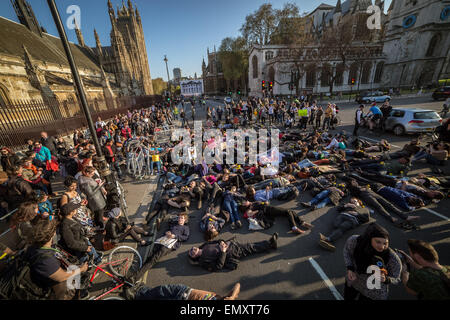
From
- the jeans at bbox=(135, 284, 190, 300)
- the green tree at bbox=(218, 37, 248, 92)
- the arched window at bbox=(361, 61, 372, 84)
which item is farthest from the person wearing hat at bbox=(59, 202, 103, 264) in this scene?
the green tree at bbox=(218, 37, 248, 92)

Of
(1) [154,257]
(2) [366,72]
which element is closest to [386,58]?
(2) [366,72]

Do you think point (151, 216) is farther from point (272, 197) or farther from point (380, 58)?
point (380, 58)

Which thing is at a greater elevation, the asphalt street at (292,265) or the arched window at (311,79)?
the arched window at (311,79)

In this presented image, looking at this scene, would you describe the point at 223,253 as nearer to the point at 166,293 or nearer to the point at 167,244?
the point at 166,293

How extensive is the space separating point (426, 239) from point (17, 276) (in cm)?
759

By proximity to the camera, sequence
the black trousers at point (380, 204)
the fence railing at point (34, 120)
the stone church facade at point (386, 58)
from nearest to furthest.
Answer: the black trousers at point (380, 204) → the fence railing at point (34, 120) → the stone church facade at point (386, 58)

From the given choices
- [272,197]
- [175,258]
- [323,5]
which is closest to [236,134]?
[272,197]

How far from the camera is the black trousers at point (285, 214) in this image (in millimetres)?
4966

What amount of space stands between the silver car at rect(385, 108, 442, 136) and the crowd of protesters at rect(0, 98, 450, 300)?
3.41m

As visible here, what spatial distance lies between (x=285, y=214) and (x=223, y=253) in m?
2.29

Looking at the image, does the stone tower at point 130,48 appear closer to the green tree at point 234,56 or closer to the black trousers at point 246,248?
the green tree at point 234,56

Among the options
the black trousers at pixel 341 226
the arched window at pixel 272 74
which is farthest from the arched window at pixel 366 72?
the black trousers at pixel 341 226

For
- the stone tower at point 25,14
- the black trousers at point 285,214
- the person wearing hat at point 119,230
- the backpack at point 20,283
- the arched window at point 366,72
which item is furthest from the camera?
the arched window at point 366,72

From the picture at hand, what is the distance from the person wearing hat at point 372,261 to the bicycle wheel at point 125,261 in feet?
13.9
